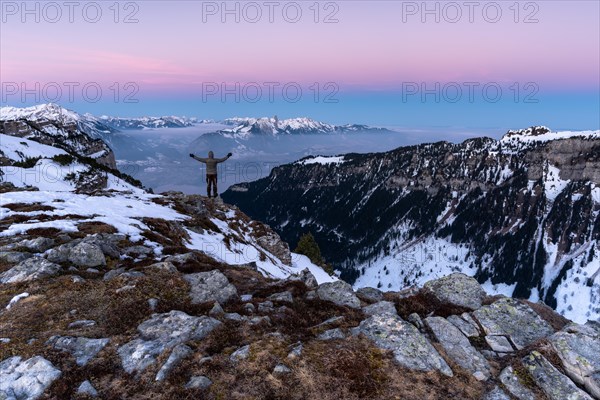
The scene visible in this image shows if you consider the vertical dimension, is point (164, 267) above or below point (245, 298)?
above

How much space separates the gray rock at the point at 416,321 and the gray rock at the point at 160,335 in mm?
7194

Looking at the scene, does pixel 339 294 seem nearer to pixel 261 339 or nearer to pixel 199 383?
pixel 261 339

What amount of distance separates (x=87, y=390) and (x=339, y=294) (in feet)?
33.1

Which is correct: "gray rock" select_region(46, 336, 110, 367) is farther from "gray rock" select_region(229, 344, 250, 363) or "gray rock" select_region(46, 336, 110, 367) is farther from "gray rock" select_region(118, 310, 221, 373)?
"gray rock" select_region(229, 344, 250, 363)

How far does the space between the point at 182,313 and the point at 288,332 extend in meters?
3.86

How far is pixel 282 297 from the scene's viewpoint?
587 inches

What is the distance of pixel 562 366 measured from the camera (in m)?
10.2

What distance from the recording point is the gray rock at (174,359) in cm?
902

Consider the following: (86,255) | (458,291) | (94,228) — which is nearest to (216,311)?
(86,255)

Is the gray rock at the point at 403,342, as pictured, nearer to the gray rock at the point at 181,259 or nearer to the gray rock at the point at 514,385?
the gray rock at the point at 514,385

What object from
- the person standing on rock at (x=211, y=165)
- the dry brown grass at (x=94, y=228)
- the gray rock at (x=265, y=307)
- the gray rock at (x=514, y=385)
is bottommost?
the gray rock at (x=514, y=385)

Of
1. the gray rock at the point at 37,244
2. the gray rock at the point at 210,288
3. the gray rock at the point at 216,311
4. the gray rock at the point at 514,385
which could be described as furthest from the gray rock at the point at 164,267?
the gray rock at the point at 514,385

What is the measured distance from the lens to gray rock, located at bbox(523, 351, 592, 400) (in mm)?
9219

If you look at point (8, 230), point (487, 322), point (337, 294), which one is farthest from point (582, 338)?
point (8, 230)
